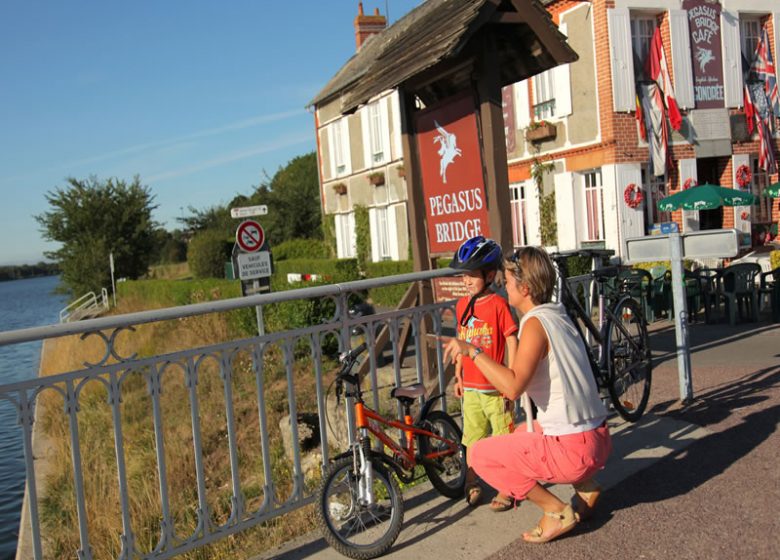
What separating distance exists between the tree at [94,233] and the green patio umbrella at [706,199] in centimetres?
3136

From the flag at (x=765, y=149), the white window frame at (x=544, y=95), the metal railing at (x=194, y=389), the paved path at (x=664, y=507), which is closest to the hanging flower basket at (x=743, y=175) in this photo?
the flag at (x=765, y=149)

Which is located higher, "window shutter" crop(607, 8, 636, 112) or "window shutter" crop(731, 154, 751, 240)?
"window shutter" crop(607, 8, 636, 112)

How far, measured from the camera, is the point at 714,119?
56.7 feet

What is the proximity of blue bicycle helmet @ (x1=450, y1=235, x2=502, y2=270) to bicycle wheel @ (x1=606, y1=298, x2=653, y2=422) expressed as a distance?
1.92m

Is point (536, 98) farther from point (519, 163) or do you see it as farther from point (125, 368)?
point (125, 368)

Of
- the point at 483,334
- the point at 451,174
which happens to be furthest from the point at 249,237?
the point at 483,334

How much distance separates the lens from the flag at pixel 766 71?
1784 cm

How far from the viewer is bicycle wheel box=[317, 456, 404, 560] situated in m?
3.64

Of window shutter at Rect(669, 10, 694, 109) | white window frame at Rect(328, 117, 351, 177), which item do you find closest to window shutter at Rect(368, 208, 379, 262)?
white window frame at Rect(328, 117, 351, 177)

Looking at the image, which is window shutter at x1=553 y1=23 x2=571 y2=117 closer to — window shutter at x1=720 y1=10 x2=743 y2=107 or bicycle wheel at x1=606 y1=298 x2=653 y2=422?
window shutter at x1=720 y1=10 x2=743 y2=107

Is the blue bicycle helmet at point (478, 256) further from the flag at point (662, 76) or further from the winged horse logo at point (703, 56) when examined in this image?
the winged horse logo at point (703, 56)

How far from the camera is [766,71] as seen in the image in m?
17.9

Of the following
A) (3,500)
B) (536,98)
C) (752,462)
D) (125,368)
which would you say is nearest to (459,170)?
(752,462)

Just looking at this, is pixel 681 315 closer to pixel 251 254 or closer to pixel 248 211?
pixel 248 211
